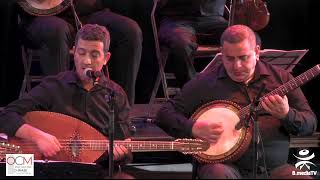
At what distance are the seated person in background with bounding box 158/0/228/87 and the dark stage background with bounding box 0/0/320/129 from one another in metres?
0.59

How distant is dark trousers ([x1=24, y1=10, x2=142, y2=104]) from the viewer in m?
4.86

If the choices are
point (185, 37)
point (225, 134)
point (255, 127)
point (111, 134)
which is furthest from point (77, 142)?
point (185, 37)

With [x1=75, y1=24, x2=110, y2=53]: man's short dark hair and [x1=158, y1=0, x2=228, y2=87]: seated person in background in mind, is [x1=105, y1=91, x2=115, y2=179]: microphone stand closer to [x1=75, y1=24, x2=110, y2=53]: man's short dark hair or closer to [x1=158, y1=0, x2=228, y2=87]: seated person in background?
[x1=75, y1=24, x2=110, y2=53]: man's short dark hair

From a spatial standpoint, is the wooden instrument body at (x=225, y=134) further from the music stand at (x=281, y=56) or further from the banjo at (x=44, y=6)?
the banjo at (x=44, y=6)

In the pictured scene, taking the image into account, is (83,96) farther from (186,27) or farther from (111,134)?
(186,27)

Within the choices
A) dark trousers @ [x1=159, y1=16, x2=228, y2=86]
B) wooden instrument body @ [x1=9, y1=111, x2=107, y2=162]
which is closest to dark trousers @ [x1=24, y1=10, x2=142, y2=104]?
dark trousers @ [x1=159, y1=16, x2=228, y2=86]

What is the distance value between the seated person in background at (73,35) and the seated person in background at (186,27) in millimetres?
315

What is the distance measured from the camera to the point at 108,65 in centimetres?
534

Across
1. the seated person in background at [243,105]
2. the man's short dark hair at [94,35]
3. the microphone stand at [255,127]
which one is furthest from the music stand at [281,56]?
the microphone stand at [255,127]

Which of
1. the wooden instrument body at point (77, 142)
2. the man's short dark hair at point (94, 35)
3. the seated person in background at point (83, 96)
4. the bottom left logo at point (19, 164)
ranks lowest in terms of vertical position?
the bottom left logo at point (19, 164)

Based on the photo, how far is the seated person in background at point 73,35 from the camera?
16.0 feet

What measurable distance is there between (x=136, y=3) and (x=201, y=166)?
103 inches

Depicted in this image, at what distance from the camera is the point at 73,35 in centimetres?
507

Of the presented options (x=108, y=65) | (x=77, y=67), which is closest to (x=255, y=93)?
(x=77, y=67)
